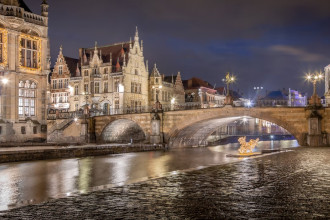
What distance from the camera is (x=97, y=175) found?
18.6 m

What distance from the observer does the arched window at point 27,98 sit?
4469 centimetres

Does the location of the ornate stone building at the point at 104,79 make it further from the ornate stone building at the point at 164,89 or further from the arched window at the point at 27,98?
the arched window at the point at 27,98

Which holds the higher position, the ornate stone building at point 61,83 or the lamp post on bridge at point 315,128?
the ornate stone building at point 61,83

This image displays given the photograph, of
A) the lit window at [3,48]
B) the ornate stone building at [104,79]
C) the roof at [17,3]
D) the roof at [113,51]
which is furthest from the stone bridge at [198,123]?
the roof at [17,3]

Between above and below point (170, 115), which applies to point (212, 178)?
below

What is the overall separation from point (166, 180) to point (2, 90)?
113 ft

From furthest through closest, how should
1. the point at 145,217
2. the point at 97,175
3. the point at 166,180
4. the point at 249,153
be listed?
the point at 249,153, the point at 97,175, the point at 166,180, the point at 145,217

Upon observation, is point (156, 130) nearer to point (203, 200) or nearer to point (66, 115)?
point (66, 115)

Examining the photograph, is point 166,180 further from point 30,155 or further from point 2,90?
point 2,90

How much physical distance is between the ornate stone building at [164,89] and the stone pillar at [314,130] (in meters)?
34.9

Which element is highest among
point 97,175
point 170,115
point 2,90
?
point 2,90

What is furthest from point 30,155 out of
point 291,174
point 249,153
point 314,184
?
point 314,184

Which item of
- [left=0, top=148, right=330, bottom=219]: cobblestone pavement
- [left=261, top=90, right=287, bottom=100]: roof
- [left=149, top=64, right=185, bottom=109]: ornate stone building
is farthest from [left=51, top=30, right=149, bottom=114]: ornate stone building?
[left=261, top=90, right=287, bottom=100]: roof

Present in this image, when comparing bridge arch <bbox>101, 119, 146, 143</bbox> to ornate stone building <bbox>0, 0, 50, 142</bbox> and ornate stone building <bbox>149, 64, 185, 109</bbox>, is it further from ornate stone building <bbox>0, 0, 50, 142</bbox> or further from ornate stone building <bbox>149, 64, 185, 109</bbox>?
ornate stone building <bbox>149, 64, 185, 109</bbox>
